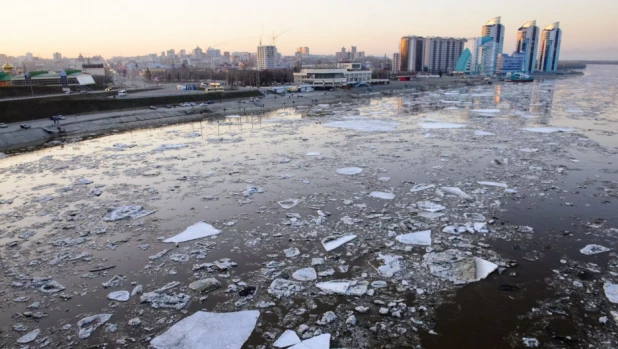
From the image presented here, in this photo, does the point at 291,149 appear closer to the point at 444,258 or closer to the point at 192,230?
the point at 192,230

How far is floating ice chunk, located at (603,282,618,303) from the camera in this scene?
17.8ft

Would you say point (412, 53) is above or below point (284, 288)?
above

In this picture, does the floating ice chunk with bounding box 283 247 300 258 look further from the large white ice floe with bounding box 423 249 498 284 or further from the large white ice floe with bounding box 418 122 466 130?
the large white ice floe with bounding box 418 122 466 130

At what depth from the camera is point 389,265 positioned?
6453 millimetres

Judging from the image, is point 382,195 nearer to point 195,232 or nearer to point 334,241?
point 334,241

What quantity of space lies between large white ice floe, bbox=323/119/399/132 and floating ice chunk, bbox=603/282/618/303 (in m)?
15.5

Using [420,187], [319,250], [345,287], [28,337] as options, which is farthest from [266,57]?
[28,337]

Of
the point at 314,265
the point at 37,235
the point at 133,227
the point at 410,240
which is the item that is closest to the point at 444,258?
the point at 410,240

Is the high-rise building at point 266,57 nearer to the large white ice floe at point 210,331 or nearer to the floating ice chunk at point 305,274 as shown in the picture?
the floating ice chunk at point 305,274

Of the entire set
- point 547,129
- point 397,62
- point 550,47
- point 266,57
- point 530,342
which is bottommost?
point 530,342

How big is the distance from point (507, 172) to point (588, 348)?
812 centimetres

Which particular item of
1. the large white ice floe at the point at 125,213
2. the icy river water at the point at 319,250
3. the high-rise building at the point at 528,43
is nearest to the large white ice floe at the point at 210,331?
the icy river water at the point at 319,250

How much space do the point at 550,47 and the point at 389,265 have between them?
163 meters

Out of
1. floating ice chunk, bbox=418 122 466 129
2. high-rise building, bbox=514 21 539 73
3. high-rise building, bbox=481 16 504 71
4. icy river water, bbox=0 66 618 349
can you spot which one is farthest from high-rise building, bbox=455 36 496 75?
icy river water, bbox=0 66 618 349
